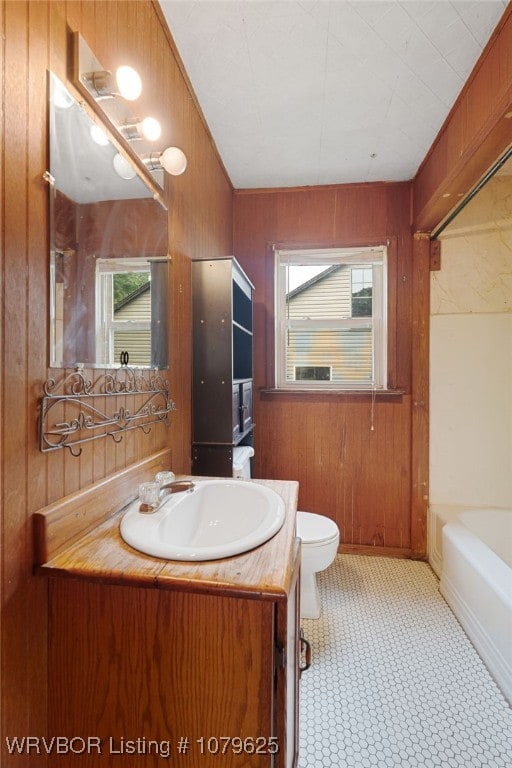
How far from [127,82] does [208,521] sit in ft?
4.14

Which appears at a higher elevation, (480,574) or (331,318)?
(331,318)

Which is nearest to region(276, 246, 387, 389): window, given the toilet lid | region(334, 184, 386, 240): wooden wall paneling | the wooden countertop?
region(334, 184, 386, 240): wooden wall paneling

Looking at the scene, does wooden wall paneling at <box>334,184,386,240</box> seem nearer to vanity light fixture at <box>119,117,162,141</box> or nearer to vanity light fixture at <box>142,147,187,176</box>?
vanity light fixture at <box>142,147,187,176</box>

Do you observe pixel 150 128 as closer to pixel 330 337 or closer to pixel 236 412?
pixel 236 412

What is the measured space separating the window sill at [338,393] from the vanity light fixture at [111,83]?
70.4 inches

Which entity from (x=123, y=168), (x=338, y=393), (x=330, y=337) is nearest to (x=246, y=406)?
(x=338, y=393)

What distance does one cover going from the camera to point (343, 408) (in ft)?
7.97

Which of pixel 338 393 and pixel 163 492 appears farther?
pixel 338 393

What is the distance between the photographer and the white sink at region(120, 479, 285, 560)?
746 mm

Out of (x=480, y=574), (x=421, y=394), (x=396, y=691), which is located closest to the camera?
(x=396, y=691)

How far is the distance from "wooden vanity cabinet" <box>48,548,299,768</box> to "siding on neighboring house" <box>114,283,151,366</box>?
0.62 m

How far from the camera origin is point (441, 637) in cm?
166

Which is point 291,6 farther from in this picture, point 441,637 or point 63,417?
point 441,637

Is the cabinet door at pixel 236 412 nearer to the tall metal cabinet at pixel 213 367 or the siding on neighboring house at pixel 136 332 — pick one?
the tall metal cabinet at pixel 213 367
